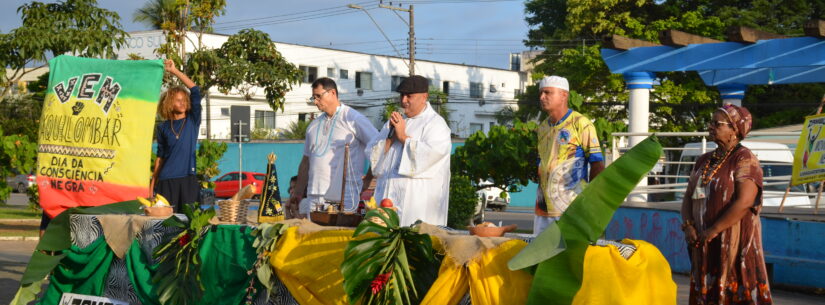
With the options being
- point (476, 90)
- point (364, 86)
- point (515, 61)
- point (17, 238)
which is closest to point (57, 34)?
point (17, 238)

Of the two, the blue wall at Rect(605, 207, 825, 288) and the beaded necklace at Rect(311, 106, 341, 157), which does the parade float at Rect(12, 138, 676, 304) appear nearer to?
the beaded necklace at Rect(311, 106, 341, 157)

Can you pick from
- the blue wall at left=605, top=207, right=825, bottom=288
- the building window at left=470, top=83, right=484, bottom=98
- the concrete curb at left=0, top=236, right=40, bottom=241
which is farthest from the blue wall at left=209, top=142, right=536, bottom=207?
the blue wall at left=605, top=207, right=825, bottom=288

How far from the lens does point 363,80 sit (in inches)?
2425

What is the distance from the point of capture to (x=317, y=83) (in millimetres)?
7113

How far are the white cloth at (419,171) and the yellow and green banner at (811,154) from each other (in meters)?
5.60

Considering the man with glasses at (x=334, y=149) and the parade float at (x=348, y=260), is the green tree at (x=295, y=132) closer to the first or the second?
the man with glasses at (x=334, y=149)

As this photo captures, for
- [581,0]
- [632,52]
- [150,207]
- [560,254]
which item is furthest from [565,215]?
[581,0]

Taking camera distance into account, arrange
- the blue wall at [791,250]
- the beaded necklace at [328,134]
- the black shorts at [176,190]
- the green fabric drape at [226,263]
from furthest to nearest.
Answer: the blue wall at [791,250] → the black shorts at [176,190] → the beaded necklace at [328,134] → the green fabric drape at [226,263]

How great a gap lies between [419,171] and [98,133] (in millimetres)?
2261

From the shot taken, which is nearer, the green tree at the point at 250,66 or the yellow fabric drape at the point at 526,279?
the yellow fabric drape at the point at 526,279

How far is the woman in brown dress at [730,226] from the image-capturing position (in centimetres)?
507

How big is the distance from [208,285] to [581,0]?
33.6m

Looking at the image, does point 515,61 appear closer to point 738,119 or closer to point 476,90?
point 476,90

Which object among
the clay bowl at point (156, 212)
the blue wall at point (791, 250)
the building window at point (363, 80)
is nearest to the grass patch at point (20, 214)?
the blue wall at point (791, 250)
